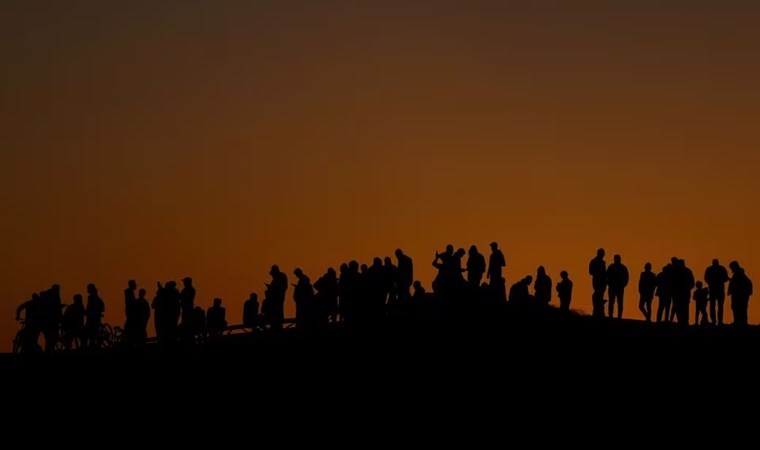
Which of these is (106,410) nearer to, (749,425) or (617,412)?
(617,412)

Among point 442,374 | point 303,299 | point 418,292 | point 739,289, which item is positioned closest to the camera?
point 442,374

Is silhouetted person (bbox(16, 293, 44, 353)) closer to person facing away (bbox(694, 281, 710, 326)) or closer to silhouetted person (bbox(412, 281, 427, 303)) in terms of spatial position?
silhouetted person (bbox(412, 281, 427, 303))

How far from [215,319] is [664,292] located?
13.1 m

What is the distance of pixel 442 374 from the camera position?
4825 cm

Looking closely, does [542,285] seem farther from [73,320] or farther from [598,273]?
[73,320]

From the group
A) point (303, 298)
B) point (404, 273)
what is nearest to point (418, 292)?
point (404, 273)

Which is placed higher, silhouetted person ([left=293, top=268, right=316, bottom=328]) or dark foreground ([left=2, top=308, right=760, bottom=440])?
silhouetted person ([left=293, top=268, right=316, bottom=328])

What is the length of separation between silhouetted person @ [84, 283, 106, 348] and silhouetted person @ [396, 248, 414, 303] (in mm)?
8506

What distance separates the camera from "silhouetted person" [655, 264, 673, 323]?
2133 inches

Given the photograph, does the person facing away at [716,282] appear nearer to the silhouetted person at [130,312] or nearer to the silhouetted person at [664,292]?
the silhouetted person at [664,292]

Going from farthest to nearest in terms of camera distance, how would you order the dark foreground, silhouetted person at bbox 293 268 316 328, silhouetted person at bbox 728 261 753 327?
silhouetted person at bbox 293 268 316 328 → silhouetted person at bbox 728 261 753 327 → the dark foreground

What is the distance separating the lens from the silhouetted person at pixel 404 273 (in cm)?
5519

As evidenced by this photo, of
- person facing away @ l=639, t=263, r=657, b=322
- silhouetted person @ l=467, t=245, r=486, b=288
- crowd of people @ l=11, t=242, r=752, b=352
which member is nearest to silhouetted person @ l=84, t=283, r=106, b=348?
crowd of people @ l=11, t=242, r=752, b=352

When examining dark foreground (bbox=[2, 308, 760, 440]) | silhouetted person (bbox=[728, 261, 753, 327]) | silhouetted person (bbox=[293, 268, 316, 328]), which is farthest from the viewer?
silhouetted person (bbox=[293, 268, 316, 328])
